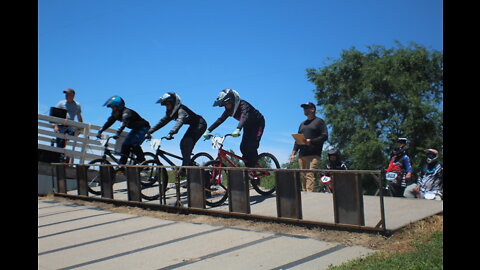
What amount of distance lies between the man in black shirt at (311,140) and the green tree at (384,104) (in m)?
16.4

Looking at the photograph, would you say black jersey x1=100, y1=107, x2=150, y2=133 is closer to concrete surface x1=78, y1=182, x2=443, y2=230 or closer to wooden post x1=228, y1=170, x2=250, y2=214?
concrete surface x1=78, y1=182, x2=443, y2=230

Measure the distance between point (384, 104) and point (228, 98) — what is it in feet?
63.7

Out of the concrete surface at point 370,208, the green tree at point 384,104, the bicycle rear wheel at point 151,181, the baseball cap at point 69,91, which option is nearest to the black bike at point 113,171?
the bicycle rear wheel at point 151,181

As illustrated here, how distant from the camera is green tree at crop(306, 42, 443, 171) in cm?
2533

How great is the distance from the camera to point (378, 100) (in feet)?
90.0

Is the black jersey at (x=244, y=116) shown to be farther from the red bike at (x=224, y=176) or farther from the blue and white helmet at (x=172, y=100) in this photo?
the blue and white helmet at (x=172, y=100)

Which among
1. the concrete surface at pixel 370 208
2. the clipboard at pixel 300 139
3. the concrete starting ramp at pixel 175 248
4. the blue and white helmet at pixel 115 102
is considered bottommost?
the concrete starting ramp at pixel 175 248

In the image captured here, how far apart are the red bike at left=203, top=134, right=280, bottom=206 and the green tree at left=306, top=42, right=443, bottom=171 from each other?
1670cm

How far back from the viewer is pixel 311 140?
8.98 meters

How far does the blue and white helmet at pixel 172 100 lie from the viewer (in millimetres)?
9586

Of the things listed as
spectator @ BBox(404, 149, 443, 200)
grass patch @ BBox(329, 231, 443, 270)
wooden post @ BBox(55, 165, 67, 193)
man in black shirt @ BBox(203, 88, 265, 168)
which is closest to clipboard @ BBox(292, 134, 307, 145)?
man in black shirt @ BBox(203, 88, 265, 168)
